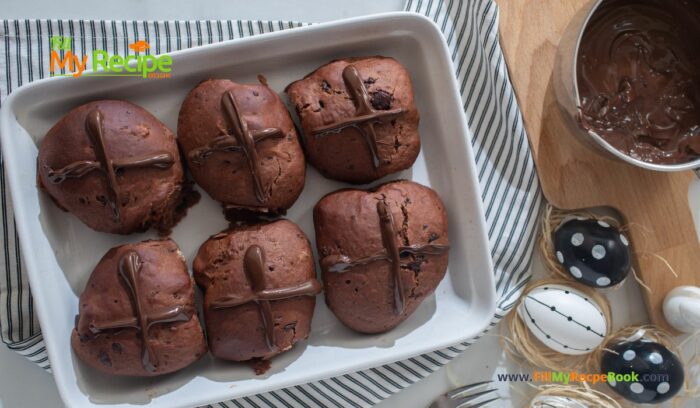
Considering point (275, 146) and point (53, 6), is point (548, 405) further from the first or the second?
point (53, 6)

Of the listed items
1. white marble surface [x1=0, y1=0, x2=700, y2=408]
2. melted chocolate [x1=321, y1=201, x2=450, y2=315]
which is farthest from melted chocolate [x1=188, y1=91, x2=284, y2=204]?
white marble surface [x1=0, y1=0, x2=700, y2=408]

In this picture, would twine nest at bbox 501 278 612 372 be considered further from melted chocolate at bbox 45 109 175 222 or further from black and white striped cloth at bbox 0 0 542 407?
melted chocolate at bbox 45 109 175 222

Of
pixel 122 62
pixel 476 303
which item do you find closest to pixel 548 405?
pixel 476 303

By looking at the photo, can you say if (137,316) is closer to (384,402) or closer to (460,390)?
(384,402)

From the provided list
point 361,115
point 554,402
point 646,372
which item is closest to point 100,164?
point 361,115

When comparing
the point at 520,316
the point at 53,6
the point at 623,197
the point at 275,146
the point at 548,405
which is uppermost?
the point at 53,6

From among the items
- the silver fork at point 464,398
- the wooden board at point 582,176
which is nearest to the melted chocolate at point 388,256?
the silver fork at point 464,398
